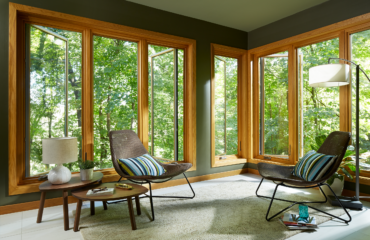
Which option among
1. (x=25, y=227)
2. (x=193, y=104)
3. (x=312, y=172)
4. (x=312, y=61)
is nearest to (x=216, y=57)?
(x=193, y=104)

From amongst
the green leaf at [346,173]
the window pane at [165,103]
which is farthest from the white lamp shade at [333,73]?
the window pane at [165,103]

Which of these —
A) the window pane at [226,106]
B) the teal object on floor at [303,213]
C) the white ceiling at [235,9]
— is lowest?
the teal object on floor at [303,213]

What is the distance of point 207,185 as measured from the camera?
3.92m

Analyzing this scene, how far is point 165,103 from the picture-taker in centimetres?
406

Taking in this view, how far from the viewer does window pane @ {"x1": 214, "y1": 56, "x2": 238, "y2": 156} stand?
15.0 ft

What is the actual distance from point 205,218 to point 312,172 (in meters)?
1.24

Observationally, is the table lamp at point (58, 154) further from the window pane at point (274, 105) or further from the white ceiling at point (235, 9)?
the window pane at point (274, 105)

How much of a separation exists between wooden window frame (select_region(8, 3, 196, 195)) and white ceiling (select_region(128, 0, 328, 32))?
416 mm

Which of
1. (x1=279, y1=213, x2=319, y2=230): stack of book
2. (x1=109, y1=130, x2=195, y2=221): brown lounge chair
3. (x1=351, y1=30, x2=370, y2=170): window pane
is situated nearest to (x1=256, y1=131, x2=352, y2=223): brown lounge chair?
(x1=279, y1=213, x2=319, y2=230): stack of book

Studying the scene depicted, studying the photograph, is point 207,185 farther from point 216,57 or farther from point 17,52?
point 17,52

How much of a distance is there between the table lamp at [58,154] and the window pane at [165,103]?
4.80 ft

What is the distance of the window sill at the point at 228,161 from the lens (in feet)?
14.6

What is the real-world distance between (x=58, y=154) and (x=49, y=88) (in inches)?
41.7

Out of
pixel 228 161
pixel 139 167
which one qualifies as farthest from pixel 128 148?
pixel 228 161
